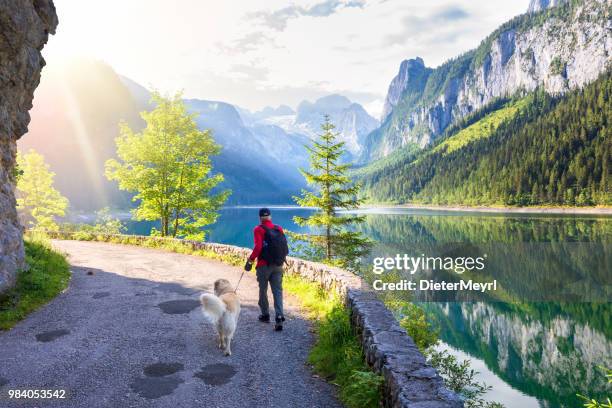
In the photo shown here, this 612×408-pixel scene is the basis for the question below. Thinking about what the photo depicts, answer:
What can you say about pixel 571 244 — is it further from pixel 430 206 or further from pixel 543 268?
pixel 430 206

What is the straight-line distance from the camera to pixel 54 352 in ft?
23.8

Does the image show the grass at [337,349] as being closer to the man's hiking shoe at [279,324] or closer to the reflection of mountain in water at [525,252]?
the man's hiking shoe at [279,324]

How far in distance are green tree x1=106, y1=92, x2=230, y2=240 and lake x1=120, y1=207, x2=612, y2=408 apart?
67.3 feet

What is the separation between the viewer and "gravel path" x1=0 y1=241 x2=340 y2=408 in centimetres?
577

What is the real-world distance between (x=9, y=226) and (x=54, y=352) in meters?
5.66

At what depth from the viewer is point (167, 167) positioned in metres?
26.4

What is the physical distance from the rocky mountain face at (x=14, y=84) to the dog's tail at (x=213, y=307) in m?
6.06

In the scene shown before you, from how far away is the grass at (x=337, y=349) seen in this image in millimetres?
5312

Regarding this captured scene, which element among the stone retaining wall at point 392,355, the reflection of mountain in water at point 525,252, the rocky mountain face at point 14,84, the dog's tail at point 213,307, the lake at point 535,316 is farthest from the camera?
the reflection of mountain in water at point 525,252

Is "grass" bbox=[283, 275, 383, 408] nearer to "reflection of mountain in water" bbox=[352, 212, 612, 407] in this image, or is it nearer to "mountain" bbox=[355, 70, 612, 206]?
"reflection of mountain in water" bbox=[352, 212, 612, 407]

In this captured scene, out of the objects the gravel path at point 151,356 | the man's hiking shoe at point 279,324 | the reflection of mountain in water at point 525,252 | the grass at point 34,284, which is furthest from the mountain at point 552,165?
the grass at point 34,284

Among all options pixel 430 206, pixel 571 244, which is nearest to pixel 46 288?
pixel 571 244

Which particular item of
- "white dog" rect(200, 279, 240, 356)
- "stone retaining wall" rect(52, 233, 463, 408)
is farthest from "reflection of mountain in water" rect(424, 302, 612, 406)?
"white dog" rect(200, 279, 240, 356)

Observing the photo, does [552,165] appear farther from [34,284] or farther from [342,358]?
[34,284]
